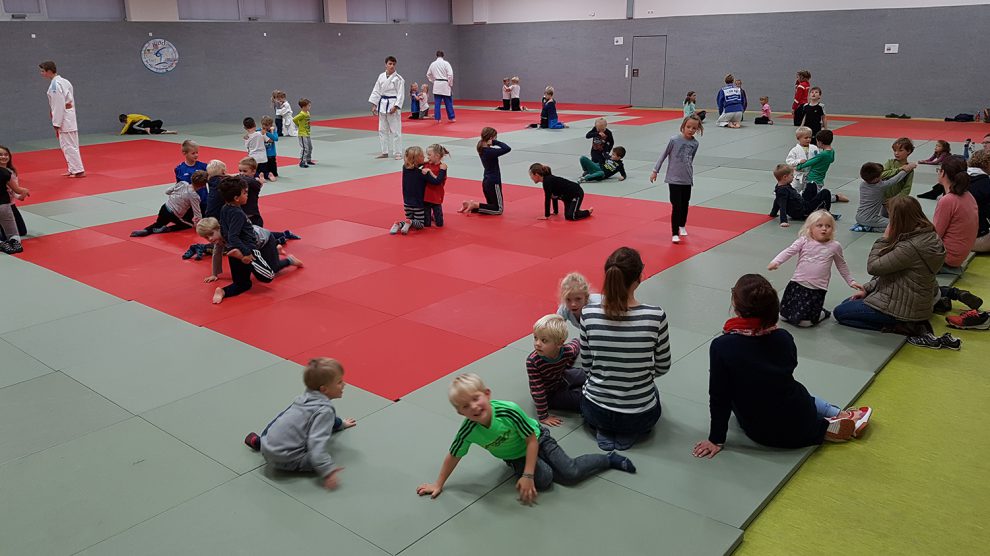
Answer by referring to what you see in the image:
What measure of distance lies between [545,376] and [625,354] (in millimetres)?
721

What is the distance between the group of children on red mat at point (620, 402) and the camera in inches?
160

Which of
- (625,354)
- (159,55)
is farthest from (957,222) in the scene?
(159,55)

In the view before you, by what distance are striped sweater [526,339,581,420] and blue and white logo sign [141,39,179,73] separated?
21.5m

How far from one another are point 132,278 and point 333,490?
528 cm

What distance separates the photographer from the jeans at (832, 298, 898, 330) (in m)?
6.30

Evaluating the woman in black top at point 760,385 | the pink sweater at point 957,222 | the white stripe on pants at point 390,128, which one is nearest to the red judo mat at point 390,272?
the woman in black top at point 760,385

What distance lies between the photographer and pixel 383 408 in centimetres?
512

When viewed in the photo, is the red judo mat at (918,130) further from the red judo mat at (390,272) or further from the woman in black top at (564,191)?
the woman in black top at (564,191)

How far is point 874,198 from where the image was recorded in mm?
9500

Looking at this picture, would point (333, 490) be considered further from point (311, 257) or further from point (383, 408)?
point (311, 257)

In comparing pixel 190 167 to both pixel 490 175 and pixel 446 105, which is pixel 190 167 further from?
pixel 446 105

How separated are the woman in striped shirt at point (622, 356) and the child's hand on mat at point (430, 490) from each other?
111cm

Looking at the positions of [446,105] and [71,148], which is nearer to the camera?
Answer: [71,148]

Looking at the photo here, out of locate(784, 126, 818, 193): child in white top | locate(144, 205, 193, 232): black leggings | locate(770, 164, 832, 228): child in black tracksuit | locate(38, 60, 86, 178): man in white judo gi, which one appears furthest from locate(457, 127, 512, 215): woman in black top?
locate(38, 60, 86, 178): man in white judo gi
